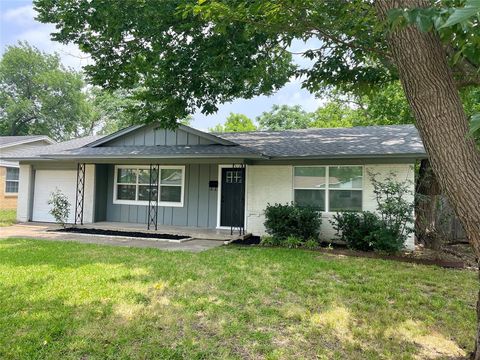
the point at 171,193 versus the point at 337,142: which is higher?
the point at 337,142

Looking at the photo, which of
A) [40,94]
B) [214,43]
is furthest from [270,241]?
[40,94]

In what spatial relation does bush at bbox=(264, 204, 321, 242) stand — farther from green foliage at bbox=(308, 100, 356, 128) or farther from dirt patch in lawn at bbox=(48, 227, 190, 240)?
green foliage at bbox=(308, 100, 356, 128)

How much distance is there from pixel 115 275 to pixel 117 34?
587 centimetres

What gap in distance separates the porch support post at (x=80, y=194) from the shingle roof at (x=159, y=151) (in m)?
0.83

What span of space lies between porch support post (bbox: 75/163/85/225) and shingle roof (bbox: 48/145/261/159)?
83cm

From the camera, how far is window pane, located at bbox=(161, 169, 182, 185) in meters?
11.9

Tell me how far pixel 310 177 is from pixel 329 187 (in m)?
A: 0.63

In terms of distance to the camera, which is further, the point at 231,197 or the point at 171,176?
the point at 171,176

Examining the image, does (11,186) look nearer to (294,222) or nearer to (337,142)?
(294,222)

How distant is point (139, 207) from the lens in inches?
487

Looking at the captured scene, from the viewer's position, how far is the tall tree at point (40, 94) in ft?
115

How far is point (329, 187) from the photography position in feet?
32.1

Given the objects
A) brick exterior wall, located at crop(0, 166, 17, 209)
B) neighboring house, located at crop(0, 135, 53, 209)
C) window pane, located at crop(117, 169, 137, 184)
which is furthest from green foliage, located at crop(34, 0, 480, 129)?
brick exterior wall, located at crop(0, 166, 17, 209)

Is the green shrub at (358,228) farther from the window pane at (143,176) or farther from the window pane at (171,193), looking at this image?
the window pane at (143,176)
